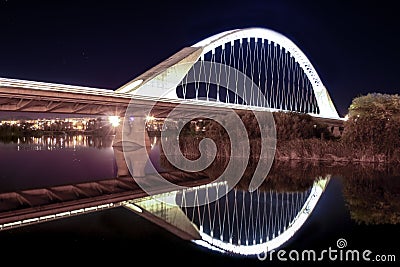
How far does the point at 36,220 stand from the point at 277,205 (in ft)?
24.5

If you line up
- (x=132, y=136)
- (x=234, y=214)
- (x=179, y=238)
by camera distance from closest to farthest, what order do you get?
(x=179, y=238)
(x=234, y=214)
(x=132, y=136)

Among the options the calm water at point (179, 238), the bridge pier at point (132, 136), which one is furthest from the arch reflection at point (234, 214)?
the bridge pier at point (132, 136)

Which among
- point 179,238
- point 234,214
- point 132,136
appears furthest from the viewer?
point 132,136

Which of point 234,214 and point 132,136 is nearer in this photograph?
point 234,214

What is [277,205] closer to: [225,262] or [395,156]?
[225,262]

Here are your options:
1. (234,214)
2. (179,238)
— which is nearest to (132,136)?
(234,214)

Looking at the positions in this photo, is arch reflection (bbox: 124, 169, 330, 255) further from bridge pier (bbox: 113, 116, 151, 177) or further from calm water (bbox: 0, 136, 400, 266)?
bridge pier (bbox: 113, 116, 151, 177)

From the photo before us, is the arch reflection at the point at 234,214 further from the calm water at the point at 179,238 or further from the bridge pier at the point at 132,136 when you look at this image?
the bridge pier at the point at 132,136

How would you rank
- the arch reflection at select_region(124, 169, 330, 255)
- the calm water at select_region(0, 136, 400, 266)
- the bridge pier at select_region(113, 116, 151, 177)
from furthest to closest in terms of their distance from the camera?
the bridge pier at select_region(113, 116, 151, 177) → the arch reflection at select_region(124, 169, 330, 255) → the calm water at select_region(0, 136, 400, 266)

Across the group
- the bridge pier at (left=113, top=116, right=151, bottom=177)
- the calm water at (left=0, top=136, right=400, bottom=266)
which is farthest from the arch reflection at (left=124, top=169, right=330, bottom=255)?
the bridge pier at (left=113, top=116, right=151, bottom=177)

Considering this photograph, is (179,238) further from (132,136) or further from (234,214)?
(132,136)

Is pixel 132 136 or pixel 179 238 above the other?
pixel 132 136

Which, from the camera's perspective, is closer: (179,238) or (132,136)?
(179,238)

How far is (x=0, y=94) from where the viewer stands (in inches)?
1025
